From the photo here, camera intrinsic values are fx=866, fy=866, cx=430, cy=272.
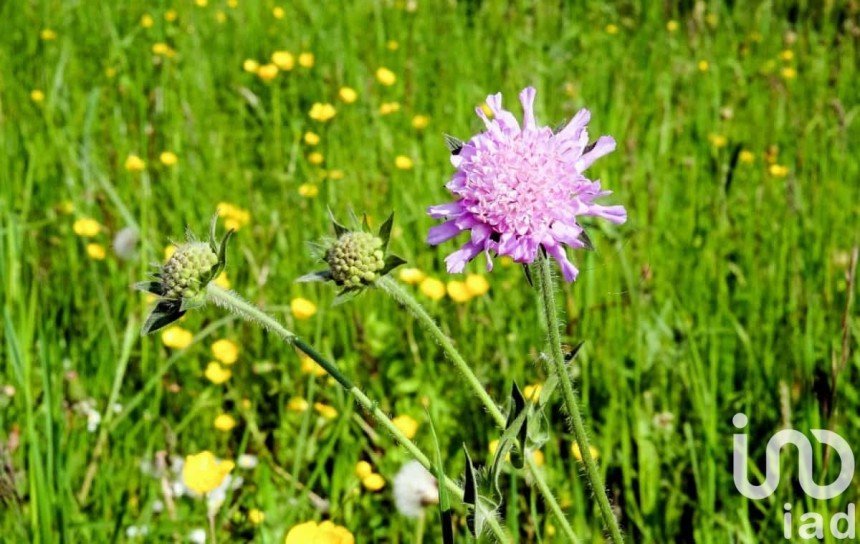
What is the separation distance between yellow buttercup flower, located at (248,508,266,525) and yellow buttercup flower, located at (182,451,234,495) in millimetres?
82

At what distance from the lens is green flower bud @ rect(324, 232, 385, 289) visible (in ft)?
2.76

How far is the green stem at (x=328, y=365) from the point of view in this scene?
0.82 m

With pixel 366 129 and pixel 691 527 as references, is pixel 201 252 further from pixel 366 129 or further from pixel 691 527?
Answer: pixel 366 129

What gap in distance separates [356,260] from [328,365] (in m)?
0.11

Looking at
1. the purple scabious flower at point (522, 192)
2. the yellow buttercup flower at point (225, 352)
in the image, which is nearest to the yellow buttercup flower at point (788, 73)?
the yellow buttercup flower at point (225, 352)

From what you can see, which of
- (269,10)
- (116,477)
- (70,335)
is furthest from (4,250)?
(269,10)

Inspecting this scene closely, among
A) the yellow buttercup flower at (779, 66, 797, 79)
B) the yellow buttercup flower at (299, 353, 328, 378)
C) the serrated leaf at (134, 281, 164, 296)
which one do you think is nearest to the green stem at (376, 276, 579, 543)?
the serrated leaf at (134, 281, 164, 296)

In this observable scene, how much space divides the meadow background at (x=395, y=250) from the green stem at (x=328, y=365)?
1.07 feet

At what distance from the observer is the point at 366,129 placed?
2.44 m

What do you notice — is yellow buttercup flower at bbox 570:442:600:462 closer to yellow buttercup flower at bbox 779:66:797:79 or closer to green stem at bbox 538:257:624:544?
green stem at bbox 538:257:624:544

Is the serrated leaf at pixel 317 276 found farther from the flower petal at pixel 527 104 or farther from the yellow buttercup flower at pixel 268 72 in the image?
the yellow buttercup flower at pixel 268 72

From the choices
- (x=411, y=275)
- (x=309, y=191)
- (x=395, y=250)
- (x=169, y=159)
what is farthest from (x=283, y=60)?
(x=411, y=275)

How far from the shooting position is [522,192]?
84cm

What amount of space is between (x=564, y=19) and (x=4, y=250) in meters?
2.08
